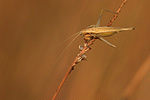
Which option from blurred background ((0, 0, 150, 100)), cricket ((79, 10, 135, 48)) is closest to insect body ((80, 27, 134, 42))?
cricket ((79, 10, 135, 48))

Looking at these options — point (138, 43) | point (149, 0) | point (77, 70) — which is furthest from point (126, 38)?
point (77, 70)

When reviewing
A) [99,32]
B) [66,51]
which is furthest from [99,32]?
[66,51]

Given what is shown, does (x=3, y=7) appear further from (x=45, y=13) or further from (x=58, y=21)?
(x=58, y=21)

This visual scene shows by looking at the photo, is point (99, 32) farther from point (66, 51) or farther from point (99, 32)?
point (66, 51)

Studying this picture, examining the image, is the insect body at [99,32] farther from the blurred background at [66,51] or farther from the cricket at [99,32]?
the blurred background at [66,51]

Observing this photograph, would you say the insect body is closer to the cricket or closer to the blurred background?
the cricket

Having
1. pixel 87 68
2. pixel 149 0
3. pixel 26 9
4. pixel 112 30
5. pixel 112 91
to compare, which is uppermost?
pixel 149 0

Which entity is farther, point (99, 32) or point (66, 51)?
point (66, 51)

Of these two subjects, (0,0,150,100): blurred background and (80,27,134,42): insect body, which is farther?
(0,0,150,100): blurred background

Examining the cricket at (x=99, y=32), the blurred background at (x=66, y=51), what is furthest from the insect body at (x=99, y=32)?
the blurred background at (x=66, y=51)
